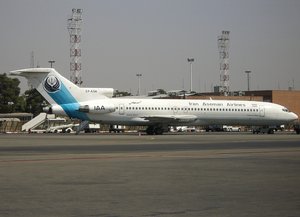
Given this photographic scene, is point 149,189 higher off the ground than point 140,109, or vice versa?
point 140,109

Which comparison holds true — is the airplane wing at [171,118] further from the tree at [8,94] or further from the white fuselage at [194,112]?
the tree at [8,94]

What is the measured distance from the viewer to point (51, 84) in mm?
66250

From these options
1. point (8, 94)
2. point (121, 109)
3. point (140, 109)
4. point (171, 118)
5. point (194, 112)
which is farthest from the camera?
point (8, 94)

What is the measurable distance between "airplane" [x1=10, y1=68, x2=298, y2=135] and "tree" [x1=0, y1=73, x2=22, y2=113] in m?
64.4

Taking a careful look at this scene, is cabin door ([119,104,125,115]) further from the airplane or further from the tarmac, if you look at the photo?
the tarmac

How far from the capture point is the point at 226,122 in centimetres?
7288

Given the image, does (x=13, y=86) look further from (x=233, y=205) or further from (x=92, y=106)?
(x=233, y=205)

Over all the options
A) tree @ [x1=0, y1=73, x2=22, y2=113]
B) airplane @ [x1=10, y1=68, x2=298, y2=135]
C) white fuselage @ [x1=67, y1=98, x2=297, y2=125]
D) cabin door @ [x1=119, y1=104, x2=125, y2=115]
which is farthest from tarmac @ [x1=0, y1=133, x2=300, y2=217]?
tree @ [x1=0, y1=73, x2=22, y2=113]

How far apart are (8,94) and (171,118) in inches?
2929

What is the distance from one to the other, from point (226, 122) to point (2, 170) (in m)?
55.4

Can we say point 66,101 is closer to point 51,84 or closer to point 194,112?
point 51,84

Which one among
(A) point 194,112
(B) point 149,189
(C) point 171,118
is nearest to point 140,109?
(C) point 171,118

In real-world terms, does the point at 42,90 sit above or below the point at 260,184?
above

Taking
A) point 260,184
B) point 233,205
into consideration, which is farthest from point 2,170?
point 233,205
